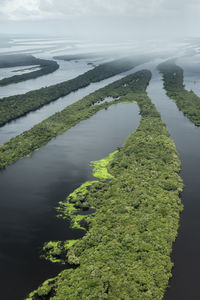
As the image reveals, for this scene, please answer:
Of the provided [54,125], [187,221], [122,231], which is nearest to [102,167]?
[122,231]

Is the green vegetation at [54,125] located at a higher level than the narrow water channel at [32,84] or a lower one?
lower

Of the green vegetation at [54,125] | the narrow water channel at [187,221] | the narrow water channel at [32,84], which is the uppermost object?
the narrow water channel at [32,84]

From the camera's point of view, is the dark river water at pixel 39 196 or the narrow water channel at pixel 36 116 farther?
the narrow water channel at pixel 36 116

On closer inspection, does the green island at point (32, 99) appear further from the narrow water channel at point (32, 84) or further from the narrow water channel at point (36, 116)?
the narrow water channel at point (32, 84)

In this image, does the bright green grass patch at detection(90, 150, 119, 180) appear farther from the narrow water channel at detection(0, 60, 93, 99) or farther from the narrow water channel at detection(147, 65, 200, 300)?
the narrow water channel at detection(0, 60, 93, 99)

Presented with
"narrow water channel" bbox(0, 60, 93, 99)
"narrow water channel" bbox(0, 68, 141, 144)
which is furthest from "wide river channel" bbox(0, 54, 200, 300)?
"narrow water channel" bbox(0, 60, 93, 99)

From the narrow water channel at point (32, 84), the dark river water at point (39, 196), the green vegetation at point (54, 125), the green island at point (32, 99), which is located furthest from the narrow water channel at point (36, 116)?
the narrow water channel at point (32, 84)
